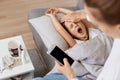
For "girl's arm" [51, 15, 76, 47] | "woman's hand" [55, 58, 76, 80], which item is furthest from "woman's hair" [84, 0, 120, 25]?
"girl's arm" [51, 15, 76, 47]

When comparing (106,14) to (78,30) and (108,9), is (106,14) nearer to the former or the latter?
(108,9)

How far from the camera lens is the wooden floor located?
2.31 metres

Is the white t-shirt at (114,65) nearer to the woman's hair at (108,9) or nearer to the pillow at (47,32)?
the woman's hair at (108,9)

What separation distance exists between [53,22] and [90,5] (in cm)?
108

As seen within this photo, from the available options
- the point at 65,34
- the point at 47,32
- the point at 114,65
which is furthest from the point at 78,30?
the point at 114,65

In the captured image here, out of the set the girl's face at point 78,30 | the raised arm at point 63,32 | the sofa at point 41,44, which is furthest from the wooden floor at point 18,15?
the girl's face at point 78,30

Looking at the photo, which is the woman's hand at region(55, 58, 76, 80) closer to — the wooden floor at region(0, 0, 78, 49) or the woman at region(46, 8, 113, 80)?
the woman at region(46, 8, 113, 80)

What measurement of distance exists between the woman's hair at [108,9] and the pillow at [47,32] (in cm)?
93

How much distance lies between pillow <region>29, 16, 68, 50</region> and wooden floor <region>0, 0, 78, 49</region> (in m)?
0.43

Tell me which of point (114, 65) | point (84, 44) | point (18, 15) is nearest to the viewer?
point (114, 65)

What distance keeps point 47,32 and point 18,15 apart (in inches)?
40.5

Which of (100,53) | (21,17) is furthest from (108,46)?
(21,17)

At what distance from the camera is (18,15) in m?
2.58

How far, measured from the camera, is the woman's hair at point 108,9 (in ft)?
1.99
